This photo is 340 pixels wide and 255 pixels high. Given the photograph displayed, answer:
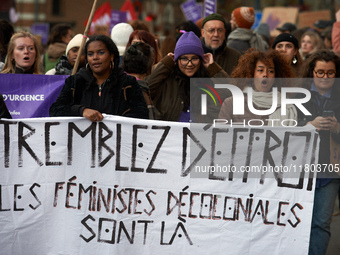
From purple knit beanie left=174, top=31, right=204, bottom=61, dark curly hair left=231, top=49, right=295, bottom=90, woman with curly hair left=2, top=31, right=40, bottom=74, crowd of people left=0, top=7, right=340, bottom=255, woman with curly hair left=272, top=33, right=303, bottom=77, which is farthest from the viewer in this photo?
woman with curly hair left=272, top=33, right=303, bottom=77

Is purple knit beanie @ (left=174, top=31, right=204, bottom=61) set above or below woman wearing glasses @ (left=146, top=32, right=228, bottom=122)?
above

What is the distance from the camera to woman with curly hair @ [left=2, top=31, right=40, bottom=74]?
22.8ft

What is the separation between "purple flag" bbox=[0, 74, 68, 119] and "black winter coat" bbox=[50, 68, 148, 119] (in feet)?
3.36

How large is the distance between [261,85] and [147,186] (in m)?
1.25

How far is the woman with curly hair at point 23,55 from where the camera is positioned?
695cm

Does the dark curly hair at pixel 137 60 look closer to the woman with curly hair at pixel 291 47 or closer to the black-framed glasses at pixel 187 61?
the black-framed glasses at pixel 187 61

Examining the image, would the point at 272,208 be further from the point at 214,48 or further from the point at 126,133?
the point at 214,48

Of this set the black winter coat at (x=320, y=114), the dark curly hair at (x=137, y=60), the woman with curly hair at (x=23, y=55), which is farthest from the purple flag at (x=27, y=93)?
the black winter coat at (x=320, y=114)

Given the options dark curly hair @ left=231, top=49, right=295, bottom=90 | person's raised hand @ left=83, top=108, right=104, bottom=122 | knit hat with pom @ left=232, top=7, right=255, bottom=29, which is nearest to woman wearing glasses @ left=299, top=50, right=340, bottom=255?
dark curly hair @ left=231, top=49, right=295, bottom=90

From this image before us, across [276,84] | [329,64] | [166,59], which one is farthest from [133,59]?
[329,64]

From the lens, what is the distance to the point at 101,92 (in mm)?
5742

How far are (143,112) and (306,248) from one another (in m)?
1.65

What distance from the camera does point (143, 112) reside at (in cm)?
575

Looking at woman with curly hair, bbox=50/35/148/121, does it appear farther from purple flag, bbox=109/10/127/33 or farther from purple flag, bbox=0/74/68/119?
purple flag, bbox=109/10/127/33
